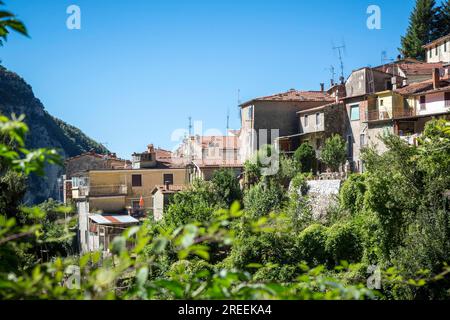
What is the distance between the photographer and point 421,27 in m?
70.6

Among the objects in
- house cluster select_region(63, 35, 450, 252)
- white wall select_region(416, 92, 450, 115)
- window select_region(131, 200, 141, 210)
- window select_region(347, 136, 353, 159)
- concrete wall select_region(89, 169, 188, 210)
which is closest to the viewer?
white wall select_region(416, 92, 450, 115)

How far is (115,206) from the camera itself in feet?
151

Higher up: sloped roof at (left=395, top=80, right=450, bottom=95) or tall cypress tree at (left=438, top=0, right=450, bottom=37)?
tall cypress tree at (left=438, top=0, right=450, bottom=37)

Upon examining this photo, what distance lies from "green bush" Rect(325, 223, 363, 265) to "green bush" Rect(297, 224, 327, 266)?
1.35 feet

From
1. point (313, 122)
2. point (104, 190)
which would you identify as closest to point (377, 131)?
point (313, 122)

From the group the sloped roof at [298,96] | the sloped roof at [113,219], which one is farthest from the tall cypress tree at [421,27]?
the sloped roof at [113,219]

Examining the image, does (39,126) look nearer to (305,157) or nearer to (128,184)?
(128,184)

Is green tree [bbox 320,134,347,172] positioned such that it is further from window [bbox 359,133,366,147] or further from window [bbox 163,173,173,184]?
window [bbox 163,173,173,184]

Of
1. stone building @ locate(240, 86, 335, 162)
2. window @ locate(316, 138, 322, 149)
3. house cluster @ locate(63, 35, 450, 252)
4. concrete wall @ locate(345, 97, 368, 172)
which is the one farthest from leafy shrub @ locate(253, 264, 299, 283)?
stone building @ locate(240, 86, 335, 162)

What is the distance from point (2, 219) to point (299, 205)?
94.7 ft

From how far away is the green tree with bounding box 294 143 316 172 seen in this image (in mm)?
40281
